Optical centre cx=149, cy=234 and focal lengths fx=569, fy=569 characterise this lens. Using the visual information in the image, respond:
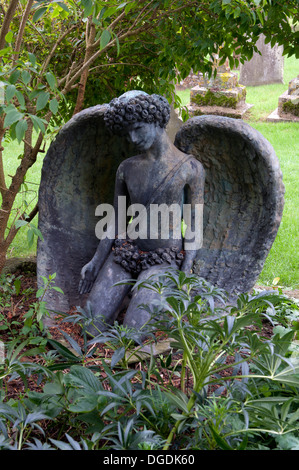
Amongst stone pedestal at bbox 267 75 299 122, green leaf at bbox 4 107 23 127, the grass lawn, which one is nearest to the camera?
green leaf at bbox 4 107 23 127

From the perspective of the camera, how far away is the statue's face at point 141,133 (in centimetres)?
307

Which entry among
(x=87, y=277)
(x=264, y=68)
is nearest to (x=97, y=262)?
(x=87, y=277)

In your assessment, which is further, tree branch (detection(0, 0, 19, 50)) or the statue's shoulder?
the statue's shoulder

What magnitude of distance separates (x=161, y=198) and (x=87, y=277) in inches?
26.2

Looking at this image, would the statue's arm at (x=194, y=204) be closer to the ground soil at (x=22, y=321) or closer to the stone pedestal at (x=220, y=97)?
the ground soil at (x=22, y=321)

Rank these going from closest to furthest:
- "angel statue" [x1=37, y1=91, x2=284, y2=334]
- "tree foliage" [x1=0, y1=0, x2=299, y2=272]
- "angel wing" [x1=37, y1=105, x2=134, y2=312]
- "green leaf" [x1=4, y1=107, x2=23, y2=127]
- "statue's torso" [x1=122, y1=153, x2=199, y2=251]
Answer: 1. "green leaf" [x1=4, y1=107, x2=23, y2=127]
2. "tree foliage" [x1=0, y1=0, x2=299, y2=272]
3. "angel statue" [x1=37, y1=91, x2=284, y2=334]
4. "statue's torso" [x1=122, y1=153, x2=199, y2=251]
5. "angel wing" [x1=37, y1=105, x2=134, y2=312]

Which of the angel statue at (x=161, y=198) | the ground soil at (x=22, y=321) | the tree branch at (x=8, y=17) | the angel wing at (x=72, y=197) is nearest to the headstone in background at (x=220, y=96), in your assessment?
the ground soil at (x=22, y=321)

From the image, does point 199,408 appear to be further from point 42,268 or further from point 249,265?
point 42,268

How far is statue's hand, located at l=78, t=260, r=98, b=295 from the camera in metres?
3.43

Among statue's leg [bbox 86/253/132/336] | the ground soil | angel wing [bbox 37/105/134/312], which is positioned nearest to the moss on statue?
the ground soil

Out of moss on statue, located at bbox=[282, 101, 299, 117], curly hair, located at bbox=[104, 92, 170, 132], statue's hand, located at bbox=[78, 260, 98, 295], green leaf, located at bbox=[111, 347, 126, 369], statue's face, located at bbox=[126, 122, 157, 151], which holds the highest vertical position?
moss on statue, located at bbox=[282, 101, 299, 117]

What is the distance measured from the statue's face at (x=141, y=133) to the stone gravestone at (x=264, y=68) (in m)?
10.5

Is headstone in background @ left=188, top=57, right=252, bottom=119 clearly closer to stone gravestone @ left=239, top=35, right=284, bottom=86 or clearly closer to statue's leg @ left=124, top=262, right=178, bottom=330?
stone gravestone @ left=239, top=35, right=284, bottom=86

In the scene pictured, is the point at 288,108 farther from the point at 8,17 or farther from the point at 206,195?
the point at 8,17
